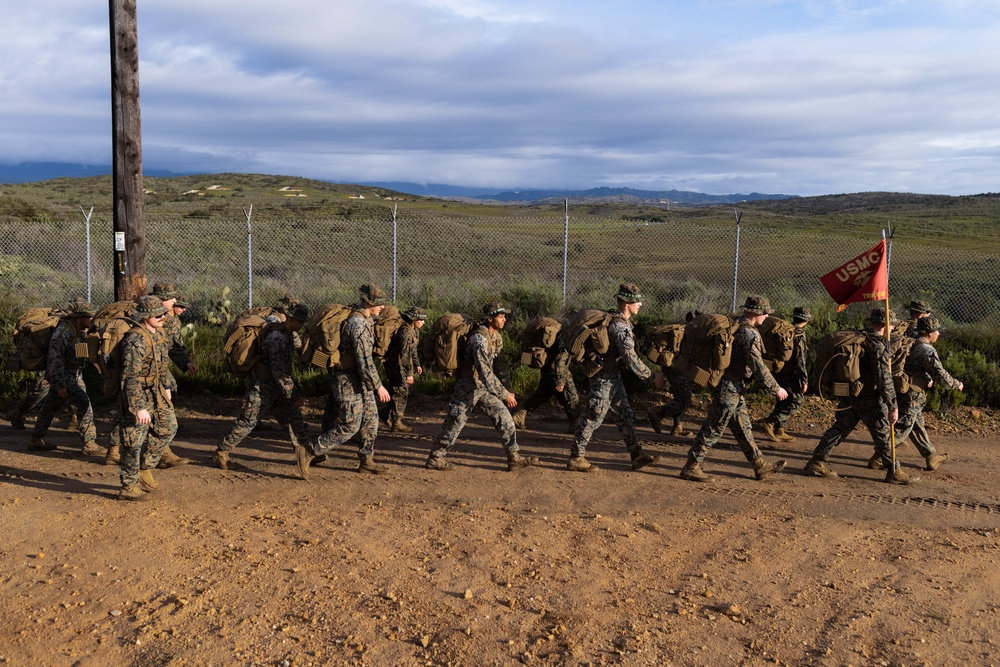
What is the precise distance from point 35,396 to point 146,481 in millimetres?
2709

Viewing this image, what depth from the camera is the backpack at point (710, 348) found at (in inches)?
306

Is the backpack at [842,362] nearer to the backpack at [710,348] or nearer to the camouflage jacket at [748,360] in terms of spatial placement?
the camouflage jacket at [748,360]

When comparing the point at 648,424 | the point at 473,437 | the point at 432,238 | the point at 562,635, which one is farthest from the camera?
the point at 432,238

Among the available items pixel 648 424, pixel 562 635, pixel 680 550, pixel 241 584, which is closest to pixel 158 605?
pixel 241 584

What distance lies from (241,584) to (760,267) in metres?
23.1

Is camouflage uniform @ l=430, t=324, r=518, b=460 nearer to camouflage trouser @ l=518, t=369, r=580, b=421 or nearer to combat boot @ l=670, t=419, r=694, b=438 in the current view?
camouflage trouser @ l=518, t=369, r=580, b=421

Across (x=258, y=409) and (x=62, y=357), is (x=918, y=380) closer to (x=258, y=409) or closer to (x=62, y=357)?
(x=258, y=409)

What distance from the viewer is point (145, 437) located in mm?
7230

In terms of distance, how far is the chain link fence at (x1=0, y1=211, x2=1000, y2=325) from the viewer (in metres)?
15.3

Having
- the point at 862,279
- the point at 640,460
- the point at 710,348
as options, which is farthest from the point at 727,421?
the point at 862,279

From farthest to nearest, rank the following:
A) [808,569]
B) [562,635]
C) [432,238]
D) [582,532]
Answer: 1. [432,238]
2. [582,532]
3. [808,569]
4. [562,635]

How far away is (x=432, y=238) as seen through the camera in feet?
91.8

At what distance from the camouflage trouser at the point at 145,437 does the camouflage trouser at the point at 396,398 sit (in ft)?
8.93

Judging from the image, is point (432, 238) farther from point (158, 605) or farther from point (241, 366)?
point (158, 605)
